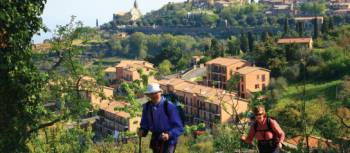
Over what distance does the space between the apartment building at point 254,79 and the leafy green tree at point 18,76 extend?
3163 cm

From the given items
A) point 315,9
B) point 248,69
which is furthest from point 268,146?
point 315,9

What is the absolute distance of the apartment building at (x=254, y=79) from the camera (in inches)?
1547

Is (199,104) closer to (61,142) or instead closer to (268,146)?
(61,142)

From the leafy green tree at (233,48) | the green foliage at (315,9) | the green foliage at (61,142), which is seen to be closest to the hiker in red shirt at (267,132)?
the green foliage at (61,142)

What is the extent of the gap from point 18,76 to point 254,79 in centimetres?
3304

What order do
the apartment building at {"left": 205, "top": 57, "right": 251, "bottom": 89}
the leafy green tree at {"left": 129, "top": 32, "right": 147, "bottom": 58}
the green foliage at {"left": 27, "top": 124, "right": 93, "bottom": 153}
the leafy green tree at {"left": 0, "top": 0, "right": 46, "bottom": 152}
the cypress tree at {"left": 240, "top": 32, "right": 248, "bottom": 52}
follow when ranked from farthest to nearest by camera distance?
the leafy green tree at {"left": 129, "top": 32, "right": 147, "bottom": 58} → the cypress tree at {"left": 240, "top": 32, "right": 248, "bottom": 52} → the apartment building at {"left": 205, "top": 57, "right": 251, "bottom": 89} → the green foliage at {"left": 27, "top": 124, "right": 93, "bottom": 153} → the leafy green tree at {"left": 0, "top": 0, "right": 46, "bottom": 152}

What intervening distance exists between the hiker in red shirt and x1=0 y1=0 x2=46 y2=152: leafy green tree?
3.52m

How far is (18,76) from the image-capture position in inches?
299

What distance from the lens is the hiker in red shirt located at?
5.56m

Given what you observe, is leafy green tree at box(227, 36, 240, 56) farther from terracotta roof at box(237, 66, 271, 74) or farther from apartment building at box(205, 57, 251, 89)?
terracotta roof at box(237, 66, 271, 74)

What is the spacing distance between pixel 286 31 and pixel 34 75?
4563cm

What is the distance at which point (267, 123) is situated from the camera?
559 centimetres

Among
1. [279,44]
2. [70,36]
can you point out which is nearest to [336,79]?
[279,44]

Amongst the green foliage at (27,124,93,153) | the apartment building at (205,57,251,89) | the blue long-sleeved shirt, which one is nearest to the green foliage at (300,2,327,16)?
the apartment building at (205,57,251,89)
